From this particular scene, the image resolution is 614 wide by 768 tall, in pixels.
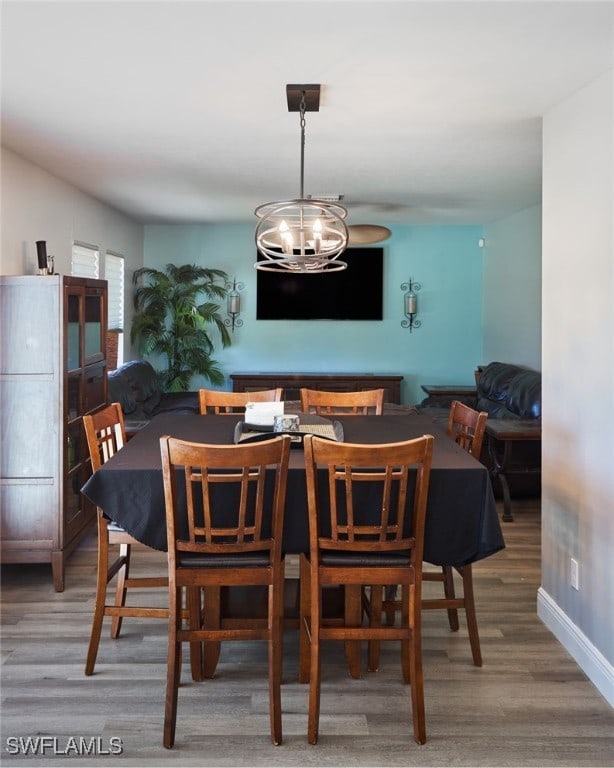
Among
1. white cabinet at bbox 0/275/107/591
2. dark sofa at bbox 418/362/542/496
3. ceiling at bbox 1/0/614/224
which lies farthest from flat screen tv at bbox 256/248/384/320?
white cabinet at bbox 0/275/107/591

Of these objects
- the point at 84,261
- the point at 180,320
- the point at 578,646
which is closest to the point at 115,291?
the point at 180,320

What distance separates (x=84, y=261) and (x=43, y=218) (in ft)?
3.66

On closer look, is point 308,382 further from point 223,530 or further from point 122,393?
point 223,530

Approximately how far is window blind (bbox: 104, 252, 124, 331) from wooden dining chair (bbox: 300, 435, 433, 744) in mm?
5132

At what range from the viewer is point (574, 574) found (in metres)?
3.17

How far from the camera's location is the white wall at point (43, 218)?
443 centimetres

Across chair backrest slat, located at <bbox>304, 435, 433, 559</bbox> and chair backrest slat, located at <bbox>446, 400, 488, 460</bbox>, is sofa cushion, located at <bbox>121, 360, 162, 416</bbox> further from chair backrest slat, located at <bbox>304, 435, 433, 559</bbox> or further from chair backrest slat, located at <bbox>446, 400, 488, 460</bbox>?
chair backrest slat, located at <bbox>304, 435, 433, 559</bbox>

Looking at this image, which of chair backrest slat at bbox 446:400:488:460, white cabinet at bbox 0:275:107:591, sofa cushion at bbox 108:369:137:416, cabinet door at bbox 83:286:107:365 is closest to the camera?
chair backrest slat at bbox 446:400:488:460

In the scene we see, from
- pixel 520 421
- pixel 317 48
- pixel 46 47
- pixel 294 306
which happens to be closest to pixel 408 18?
pixel 317 48

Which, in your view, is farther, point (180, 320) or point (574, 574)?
point (180, 320)

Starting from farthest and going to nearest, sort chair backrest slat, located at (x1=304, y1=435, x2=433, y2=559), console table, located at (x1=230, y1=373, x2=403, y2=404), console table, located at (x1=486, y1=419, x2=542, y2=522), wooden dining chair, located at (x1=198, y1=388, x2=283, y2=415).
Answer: console table, located at (x1=230, y1=373, x2=403, y2=404), console table, located at (x1=486, y1=419, x2=542, y2=522), wooden dining chair, located at (x1=198, y1=388, x2=283, y2=415), chair backrest slat, located at (x1=304, y1=435, x2=433, y2=559)

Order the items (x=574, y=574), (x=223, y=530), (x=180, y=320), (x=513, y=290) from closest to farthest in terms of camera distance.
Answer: (x=223, y=530) < (x=574, y=574) < (x=513, y=290) < (x=180, y=320)

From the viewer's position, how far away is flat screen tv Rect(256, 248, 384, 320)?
838 cm

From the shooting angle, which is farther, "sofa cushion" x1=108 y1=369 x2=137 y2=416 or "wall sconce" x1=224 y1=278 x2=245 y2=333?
"wall sconce" x1=224 y1=278 x2=245 y2=333
